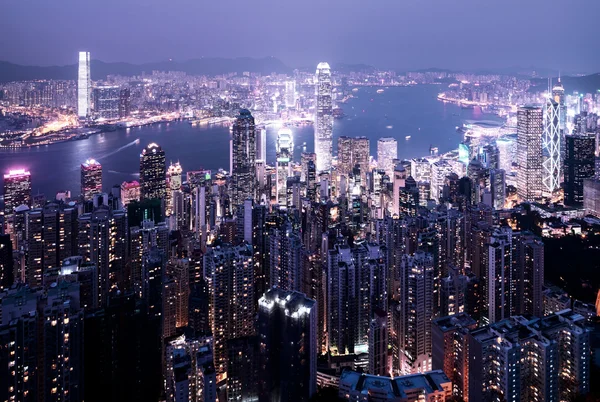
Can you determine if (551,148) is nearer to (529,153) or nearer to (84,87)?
(529,153)

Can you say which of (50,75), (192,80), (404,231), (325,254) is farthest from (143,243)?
(192,80)

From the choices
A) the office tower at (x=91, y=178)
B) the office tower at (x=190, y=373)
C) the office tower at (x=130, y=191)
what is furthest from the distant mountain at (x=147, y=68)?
the office tower at (x=190, y=373)

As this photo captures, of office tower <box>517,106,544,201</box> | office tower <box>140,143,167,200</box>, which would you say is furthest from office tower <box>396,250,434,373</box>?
office tower <box>517,106,544,201</box>

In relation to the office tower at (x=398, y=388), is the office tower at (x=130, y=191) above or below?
above

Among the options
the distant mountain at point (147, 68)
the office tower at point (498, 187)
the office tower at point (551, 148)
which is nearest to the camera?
the distant mountain at point (147, 68)

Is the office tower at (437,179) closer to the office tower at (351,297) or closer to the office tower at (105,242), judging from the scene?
the office tower at (351,297)

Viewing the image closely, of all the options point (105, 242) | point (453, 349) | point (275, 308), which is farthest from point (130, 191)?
point (453, 349)

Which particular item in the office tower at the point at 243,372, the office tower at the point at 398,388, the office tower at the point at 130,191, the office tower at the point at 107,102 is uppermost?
the office tower at the point at 107,102

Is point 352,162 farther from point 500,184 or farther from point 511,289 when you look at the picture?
point 511,289
